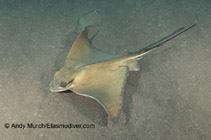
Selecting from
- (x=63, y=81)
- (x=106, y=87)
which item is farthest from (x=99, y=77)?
(x=63, y=81)

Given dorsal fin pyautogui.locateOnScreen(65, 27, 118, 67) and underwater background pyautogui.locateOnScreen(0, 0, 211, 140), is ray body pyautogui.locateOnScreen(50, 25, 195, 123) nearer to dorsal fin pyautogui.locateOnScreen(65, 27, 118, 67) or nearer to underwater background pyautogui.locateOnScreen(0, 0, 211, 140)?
dorsal fin pyautogui.locateOnScreen(65, 27, 118, 67)

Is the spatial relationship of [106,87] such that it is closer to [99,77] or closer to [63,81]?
[99,77]

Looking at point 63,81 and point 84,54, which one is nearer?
point 63,81

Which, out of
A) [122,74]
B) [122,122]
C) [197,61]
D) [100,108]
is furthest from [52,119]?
[197,61]

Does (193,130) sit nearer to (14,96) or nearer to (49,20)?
(14,96)

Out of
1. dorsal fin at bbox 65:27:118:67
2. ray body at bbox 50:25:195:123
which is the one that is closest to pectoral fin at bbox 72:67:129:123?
ray body at bbox 50:25:195:123

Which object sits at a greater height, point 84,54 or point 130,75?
point 84,54

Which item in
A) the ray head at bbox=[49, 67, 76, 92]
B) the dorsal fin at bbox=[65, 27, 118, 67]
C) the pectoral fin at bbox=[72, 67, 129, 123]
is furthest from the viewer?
the dorsal fin at bbox=[65, 27, 118, 67]
